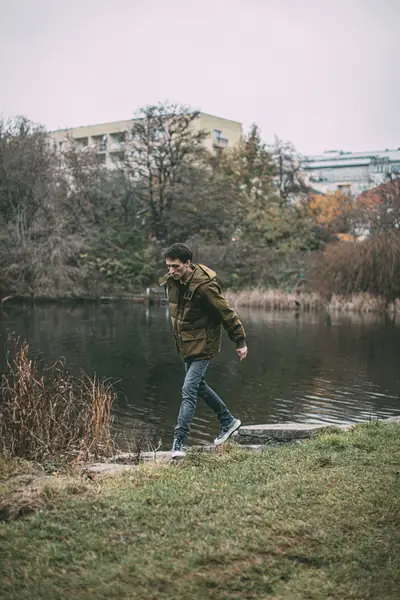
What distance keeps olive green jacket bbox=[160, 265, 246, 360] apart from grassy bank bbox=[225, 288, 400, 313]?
30.4 meters

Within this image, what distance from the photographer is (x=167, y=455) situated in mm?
7020

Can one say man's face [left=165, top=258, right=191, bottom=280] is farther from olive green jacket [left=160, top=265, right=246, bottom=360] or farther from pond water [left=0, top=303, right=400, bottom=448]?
pond water [left=0, top=303, right=400, bottom=448]

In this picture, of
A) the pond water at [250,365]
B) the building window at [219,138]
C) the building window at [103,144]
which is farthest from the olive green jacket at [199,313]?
the building window at [103,144]

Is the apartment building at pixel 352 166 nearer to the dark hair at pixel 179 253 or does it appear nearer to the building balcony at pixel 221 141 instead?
the building balcony at pixel 221 141

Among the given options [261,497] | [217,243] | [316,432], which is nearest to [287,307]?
[217,243]

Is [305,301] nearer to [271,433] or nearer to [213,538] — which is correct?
[271,433]

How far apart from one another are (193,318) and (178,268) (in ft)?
1.63

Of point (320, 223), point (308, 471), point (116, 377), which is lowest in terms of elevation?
point (116, 377)

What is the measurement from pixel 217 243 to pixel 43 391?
42835 mm

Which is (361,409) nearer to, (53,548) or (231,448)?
(231,448)

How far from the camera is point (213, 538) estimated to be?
13.6ft

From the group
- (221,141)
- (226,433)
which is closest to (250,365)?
(226,433)

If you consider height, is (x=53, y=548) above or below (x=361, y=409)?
above

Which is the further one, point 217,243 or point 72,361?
point 217,243
